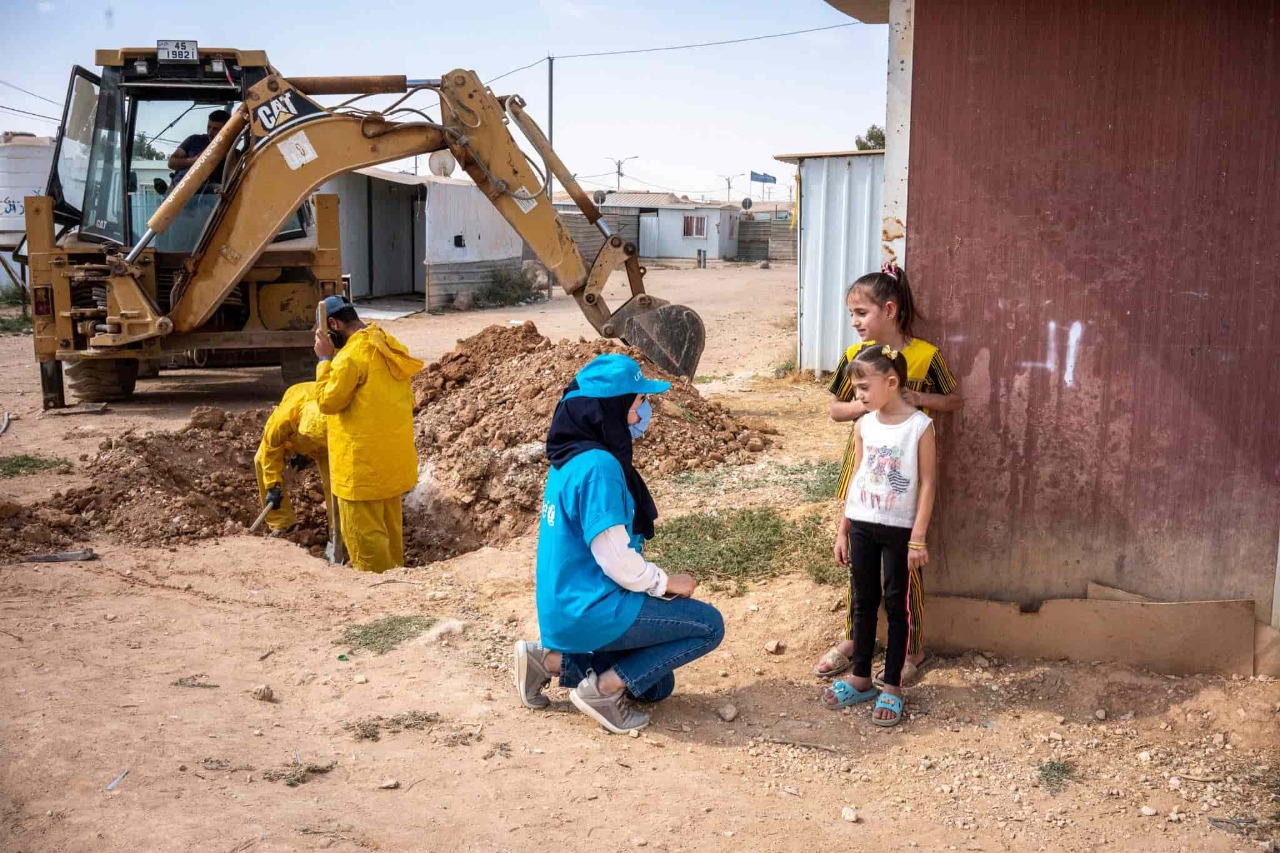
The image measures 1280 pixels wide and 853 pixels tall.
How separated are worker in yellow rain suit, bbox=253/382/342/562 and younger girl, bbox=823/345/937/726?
3693 mm

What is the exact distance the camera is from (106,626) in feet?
16.5

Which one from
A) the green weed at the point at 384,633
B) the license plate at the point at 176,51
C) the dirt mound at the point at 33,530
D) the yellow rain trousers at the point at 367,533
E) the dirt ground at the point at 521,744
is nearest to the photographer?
the dirt ground at the point at 521,744

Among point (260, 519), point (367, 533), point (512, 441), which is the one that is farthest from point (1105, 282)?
point (260, 519)

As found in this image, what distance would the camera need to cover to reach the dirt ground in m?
3.35

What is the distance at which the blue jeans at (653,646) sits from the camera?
4.01 m

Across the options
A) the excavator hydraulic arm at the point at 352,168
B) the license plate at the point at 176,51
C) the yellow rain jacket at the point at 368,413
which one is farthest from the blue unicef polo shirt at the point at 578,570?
the license plate at the point at 176,51

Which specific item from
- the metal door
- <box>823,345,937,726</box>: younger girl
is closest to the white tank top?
<box>823,345,937,726</box>: younger girl

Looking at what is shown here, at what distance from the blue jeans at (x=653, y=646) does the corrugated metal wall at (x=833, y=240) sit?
8.32 m

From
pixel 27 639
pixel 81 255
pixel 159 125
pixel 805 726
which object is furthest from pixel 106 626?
pixel 159 125

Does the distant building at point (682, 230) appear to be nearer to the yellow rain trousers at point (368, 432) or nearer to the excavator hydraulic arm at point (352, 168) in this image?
the excavator hydraulic arm at point (352, 168)

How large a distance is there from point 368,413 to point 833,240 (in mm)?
7370

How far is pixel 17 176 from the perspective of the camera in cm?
2077

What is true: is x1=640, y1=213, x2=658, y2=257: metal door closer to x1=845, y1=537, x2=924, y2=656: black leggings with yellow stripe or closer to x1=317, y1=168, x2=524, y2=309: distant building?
x1=317, y1=168, x2=524, y2=309: distant building

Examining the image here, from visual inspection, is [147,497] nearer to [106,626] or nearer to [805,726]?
[106,626]
